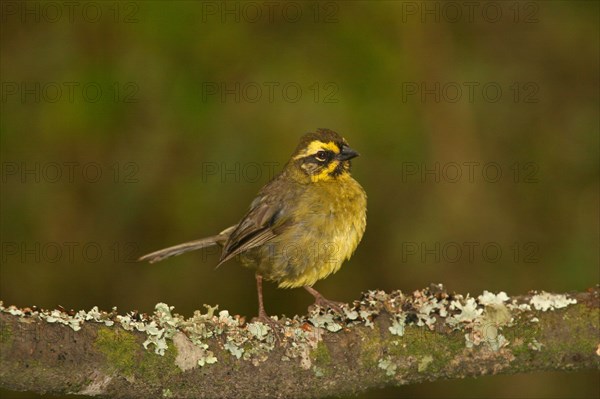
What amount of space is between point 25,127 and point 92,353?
2.56 metres

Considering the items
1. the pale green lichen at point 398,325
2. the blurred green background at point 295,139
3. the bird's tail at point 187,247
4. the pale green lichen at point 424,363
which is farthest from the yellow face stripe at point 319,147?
the pale green lichen at point 424,363

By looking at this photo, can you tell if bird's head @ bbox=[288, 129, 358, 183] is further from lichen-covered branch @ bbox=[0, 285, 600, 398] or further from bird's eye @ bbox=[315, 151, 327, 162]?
lichen-covered branch @ bbox=[0, 285, 600, 398]

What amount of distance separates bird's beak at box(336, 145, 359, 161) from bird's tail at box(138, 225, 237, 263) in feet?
3.27

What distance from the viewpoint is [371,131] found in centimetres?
611

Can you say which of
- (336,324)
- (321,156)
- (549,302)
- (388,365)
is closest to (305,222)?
(321,156)

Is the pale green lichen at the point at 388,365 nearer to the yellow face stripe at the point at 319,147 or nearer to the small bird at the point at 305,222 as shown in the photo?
the small bird at the point at 305,222

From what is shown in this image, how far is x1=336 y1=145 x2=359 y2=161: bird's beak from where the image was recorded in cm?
619

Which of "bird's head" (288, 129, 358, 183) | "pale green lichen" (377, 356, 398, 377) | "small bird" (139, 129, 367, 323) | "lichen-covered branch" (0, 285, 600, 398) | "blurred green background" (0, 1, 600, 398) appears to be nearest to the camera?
"lichen-covered branch" (0, 285, 600, 398)

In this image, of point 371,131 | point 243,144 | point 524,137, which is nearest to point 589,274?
point 524,137

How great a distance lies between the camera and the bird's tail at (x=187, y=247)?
6422 millimetres

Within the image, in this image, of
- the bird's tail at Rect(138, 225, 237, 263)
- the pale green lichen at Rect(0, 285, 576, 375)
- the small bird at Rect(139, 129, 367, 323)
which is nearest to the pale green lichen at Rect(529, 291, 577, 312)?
the pale green lichen at Rect(0, 285, 576, 375)

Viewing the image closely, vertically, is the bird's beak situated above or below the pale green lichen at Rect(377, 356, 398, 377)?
above

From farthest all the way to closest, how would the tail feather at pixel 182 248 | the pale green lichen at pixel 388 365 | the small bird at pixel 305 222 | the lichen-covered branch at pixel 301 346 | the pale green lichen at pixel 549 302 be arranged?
the tail feather at pixel 182 248
the small bird at pixel 305 222
the pale green lichen at pixel 549 302
the pale green lichen at pixel 388 365
the lichen-covered branch at pixel 301 346

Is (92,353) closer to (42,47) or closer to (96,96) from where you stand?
(96,96)
